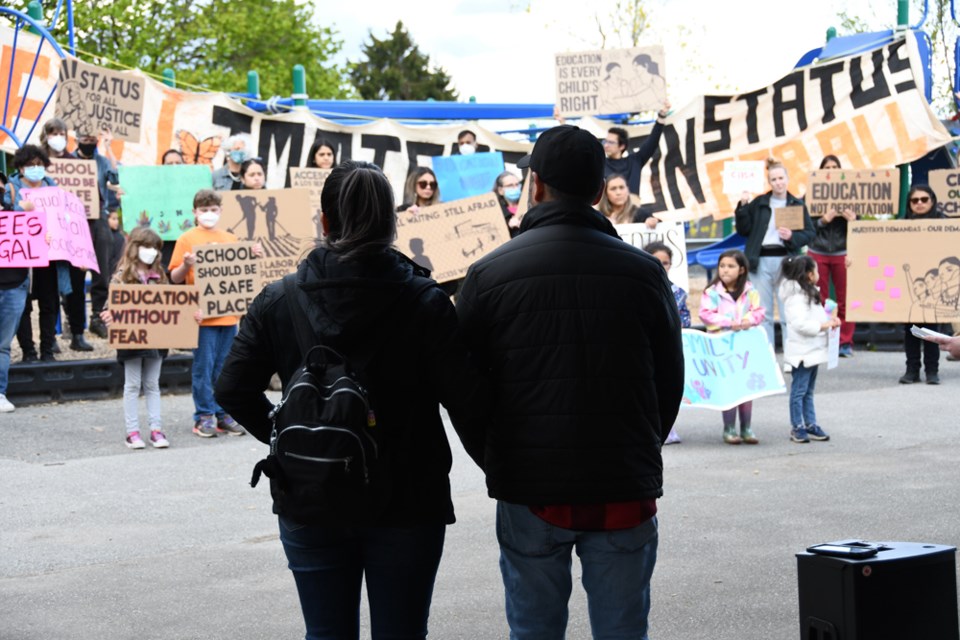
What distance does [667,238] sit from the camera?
37.2ft

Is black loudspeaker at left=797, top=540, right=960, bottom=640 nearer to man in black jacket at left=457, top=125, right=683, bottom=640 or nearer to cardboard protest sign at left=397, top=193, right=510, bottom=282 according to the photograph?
man in black jacket at left=457, top=125, right=683, bottom=640

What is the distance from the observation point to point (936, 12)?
88.8 feet

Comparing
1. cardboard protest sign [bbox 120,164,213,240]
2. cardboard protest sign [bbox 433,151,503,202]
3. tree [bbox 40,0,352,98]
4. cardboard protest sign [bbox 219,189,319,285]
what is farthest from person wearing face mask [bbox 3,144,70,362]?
tree [bbox 40,0,352,98]

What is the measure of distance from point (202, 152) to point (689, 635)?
10.5m

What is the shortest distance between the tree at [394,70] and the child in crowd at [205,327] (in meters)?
59.2

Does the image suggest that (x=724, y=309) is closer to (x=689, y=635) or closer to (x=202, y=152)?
(x=689, y=635)

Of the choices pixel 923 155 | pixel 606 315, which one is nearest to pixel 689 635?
pixel 606 315

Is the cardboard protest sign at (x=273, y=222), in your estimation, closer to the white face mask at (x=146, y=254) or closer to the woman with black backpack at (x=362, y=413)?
the white face mask at (x=146, y=254)

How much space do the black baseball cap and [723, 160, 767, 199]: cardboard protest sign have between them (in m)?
11.3

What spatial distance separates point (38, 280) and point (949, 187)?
8.97m

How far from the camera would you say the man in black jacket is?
3.35 meters

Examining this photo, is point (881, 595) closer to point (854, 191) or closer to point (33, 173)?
point (33, 173)

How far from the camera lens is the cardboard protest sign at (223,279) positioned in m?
9.83

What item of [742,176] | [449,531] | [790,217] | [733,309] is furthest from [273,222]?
[742,176]
